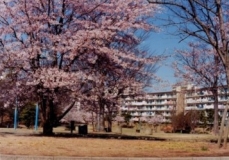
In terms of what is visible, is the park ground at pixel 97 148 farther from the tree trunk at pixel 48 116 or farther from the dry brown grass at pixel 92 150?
the tree trunk at pixel 48 116

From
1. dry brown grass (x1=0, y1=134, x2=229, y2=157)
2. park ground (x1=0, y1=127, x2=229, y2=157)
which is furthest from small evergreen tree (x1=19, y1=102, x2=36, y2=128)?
dry brown grass (x1=0, y1=134, x2=229, y2=157)

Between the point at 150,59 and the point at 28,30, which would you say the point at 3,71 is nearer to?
the point at 28,30

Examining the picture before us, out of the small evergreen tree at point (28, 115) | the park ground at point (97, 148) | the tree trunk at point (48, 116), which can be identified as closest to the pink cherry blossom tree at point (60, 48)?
the tree trunk at point (48, 116)

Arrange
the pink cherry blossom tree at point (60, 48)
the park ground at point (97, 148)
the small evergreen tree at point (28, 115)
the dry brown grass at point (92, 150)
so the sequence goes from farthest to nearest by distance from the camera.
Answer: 1. the small evergreen tree at point (28, 115)
2. the pink cherry blossom tree at point (60, 48)
3. the park ground at point (97, 148)
4. the dry brown grass at point (92, 150)

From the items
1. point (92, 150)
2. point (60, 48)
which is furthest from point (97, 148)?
point (60, 48)

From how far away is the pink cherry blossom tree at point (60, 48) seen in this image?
1919cm

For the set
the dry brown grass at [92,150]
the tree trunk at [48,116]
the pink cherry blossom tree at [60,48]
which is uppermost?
the pink cherry blossom tree at [60,48]

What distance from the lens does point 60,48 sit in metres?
19.3

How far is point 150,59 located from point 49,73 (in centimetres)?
759

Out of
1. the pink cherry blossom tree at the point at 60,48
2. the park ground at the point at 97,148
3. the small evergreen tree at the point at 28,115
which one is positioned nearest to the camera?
the park ground at the point at 97,148

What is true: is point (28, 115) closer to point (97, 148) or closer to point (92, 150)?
A: point (97, 148)

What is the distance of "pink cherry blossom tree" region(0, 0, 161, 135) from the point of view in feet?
63.0

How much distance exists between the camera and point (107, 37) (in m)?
20.1

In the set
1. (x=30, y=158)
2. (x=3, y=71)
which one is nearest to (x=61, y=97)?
(x=3, y=71)
